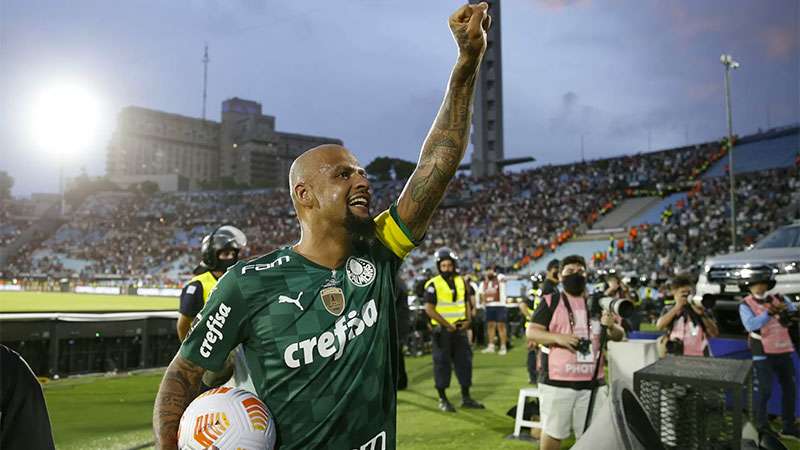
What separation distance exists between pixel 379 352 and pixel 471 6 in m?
1.10

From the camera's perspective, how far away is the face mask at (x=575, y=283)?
4.64 meters

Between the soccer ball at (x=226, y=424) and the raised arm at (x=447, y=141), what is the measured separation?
2.35 feet

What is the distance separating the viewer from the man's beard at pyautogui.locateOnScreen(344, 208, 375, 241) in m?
1.81

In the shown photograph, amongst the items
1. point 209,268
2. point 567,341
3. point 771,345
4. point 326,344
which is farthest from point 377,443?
point 771,345

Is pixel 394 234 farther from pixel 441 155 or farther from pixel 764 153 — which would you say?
pixel 764 153

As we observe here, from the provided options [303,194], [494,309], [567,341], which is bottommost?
[494,309]

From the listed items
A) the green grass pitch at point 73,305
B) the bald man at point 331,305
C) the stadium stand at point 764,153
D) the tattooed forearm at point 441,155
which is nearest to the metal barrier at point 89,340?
the green grass pitch at point 73,305

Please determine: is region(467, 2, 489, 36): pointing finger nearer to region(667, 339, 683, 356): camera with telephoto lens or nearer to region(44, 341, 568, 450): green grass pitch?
region(44, 341, 568, 450): green grass pitch

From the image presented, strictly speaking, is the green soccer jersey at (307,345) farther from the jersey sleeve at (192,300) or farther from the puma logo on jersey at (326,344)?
the jersey sleeve at (192,300)

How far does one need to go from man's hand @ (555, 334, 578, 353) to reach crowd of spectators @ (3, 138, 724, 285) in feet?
87.4

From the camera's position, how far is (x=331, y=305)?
170 centimetres

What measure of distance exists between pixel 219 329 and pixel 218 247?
3.02m

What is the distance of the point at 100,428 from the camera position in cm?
660

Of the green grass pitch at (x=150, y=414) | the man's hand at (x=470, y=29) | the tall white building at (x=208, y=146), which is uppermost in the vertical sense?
the tall white building at (x=208, y=146)
